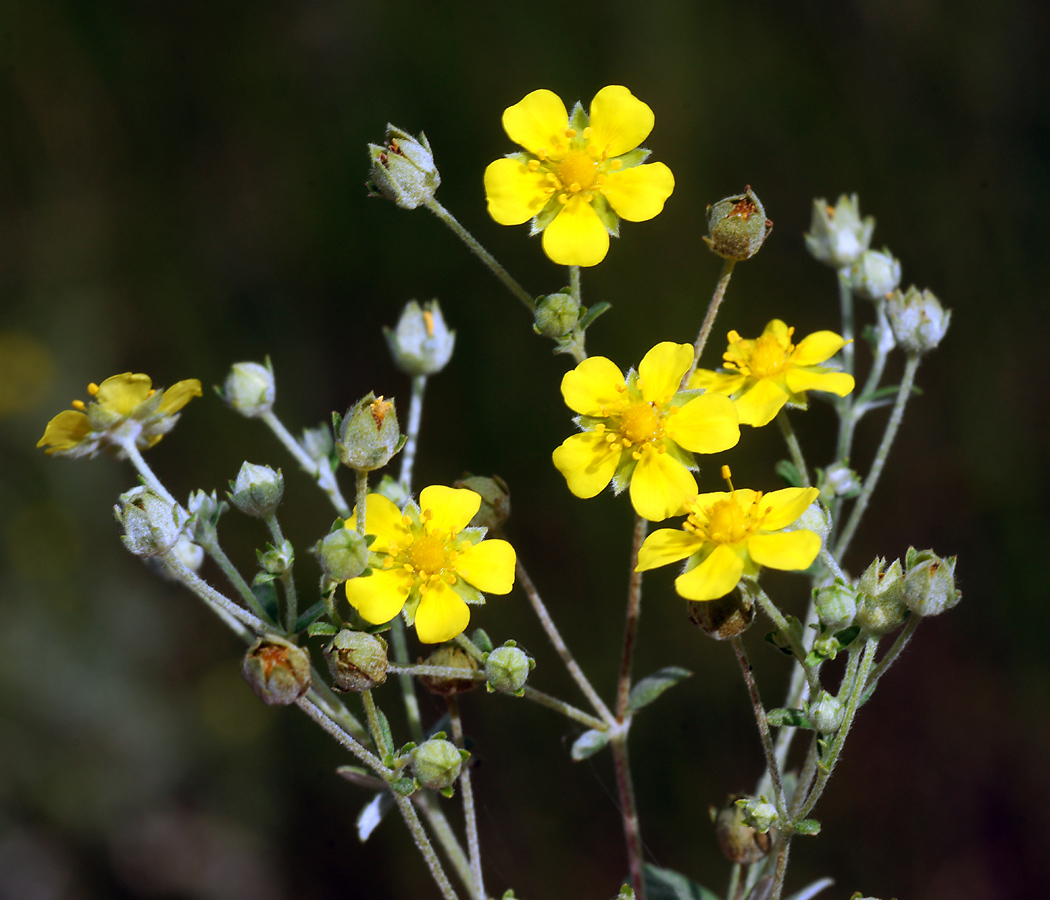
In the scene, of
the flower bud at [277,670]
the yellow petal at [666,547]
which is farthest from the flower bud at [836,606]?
the flower bud at [277,670]

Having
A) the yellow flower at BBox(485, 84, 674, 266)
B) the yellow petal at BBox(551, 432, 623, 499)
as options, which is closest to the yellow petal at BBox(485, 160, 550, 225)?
the yellow flower at BBox(485, 84, 674, 266)

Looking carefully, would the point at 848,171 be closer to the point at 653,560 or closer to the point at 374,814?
the point at 653,560

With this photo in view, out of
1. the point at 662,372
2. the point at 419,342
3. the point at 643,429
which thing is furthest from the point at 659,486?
the point at 419,342

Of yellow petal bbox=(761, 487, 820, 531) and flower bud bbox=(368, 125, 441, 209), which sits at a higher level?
flower bud bbox=(368, 125, 441, 209)

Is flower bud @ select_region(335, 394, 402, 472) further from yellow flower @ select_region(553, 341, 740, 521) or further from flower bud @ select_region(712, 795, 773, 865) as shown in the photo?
flower bud @ select_region(712, 795, 773, 865)

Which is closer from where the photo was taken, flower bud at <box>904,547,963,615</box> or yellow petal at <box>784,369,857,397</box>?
flower bud at <box>904,547,963,615</box>

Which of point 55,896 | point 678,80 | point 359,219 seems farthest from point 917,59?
point 55,896
